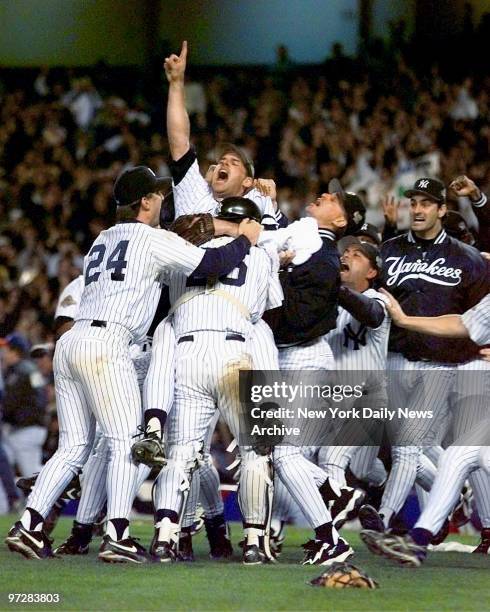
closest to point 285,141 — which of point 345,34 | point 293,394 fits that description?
point 345,34

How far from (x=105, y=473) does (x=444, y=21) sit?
525 inches

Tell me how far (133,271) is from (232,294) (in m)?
0.55

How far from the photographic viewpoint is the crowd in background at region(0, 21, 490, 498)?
659 inches

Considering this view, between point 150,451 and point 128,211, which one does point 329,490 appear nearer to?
point 150,451

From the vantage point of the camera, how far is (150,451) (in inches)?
283

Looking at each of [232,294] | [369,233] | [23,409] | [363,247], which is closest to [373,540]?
[232,294]

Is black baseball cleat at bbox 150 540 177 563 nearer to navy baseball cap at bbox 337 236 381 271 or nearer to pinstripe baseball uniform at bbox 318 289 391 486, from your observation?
pinstripe baseball uniform at bbox 318 289 391 486

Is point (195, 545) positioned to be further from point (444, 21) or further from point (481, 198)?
point (444, 21)

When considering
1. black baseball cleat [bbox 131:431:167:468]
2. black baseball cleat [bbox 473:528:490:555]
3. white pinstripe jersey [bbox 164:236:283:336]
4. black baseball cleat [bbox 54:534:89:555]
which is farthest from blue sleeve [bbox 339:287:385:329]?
black baseball cleat [bbox 54:534:89:555]

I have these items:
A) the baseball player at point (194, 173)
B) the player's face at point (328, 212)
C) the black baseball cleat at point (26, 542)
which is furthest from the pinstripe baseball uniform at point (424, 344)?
the black baseball cleat at point (26, 542)

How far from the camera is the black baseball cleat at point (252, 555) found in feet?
24.9

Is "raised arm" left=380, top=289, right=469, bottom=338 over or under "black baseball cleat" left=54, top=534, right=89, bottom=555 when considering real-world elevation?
over

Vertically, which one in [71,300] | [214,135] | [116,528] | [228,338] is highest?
[214,135]

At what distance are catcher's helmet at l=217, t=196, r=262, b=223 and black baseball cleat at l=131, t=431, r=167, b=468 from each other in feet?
4.43
